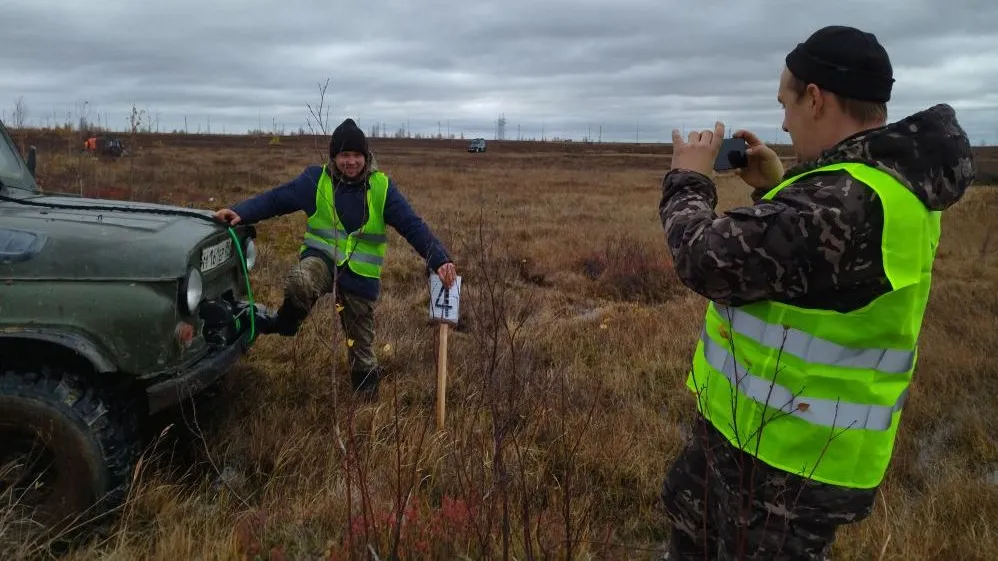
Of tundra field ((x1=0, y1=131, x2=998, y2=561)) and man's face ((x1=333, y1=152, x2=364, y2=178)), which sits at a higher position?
man's face ((x1=333, y1=152, x2=364, y2=178))

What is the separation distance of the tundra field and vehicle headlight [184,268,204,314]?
18.6 inches

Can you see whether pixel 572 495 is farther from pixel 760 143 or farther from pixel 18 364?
pixel 18 364

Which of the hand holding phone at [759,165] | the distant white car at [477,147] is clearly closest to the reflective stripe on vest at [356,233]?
the hand holding phone at [759,165]

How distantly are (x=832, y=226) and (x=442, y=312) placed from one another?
2.43 meters

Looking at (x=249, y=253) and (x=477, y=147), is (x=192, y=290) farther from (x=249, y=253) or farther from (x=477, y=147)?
(x=477, y=147)

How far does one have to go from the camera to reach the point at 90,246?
8.41ft

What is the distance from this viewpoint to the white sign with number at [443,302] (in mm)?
3627

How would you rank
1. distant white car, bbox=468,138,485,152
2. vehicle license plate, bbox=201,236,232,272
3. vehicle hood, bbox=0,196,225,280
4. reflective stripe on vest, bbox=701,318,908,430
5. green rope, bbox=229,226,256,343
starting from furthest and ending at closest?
distant white car, bbox=468,138,485,152 < green rope, bbox=229,226,256,343 < vehicle license plate, bbox=201,236,232,272 < vehicle hood, bbox=0,196,225,280 < reflective stripe on vest, bbox=701,318,908,430

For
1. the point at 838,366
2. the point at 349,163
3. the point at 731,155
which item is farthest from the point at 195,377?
the point at 838,366

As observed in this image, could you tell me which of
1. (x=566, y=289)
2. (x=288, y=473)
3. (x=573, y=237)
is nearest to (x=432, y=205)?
(x=573, y=237)

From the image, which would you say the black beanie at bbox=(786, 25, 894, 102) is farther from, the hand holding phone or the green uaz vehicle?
the green uaz vehicle

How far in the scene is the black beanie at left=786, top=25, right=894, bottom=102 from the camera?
1551 millimetres

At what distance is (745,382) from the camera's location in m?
1.74

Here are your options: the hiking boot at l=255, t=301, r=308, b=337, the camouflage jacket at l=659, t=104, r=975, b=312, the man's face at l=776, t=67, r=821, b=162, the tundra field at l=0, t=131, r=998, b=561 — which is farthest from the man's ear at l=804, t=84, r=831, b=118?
the hiking boot at l=255, t=301, r=308, b=337
